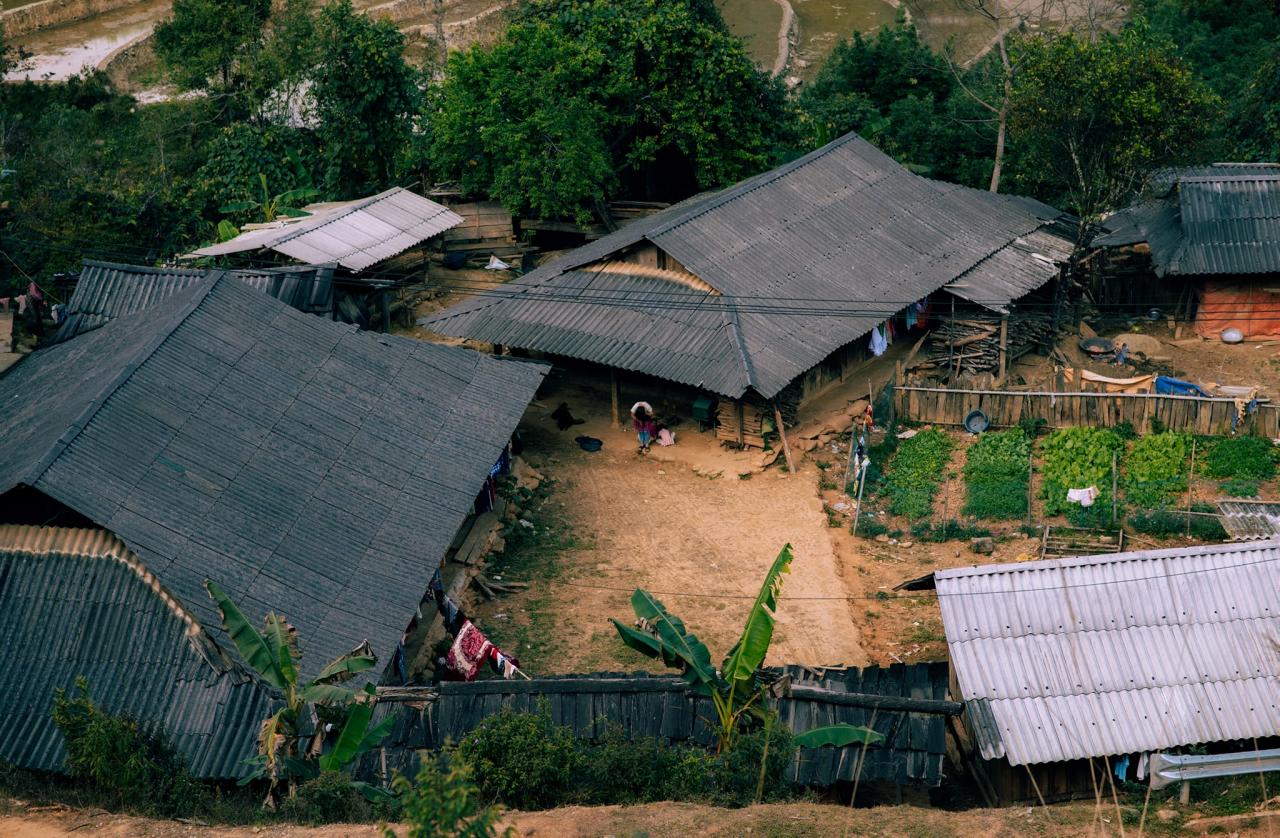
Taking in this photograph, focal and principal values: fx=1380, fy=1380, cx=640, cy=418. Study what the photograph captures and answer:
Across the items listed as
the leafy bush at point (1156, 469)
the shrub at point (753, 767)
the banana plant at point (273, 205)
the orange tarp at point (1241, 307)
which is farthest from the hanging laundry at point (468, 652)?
the orange tarp at point (1241, 307)

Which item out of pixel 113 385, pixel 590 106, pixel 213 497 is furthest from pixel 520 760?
pixel 590 106

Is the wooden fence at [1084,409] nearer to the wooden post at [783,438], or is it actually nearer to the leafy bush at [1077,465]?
the leafy bush at [1077,465]

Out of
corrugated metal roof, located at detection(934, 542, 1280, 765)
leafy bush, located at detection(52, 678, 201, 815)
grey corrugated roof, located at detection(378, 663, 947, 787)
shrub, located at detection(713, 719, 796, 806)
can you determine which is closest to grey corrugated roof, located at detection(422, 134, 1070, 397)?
corrugated metal roof, located at detection(934, 542, 1280, 765)

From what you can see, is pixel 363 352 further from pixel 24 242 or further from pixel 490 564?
pixel 24 242

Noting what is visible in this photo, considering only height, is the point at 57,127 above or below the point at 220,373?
above

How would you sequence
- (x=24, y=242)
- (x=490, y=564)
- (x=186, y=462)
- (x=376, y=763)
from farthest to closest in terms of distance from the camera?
(x=24, y=242) → (x=490, y=564) → (x=186, y=462) → (x=376, y=763)

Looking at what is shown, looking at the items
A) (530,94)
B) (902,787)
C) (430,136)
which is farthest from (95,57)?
(902,787)
